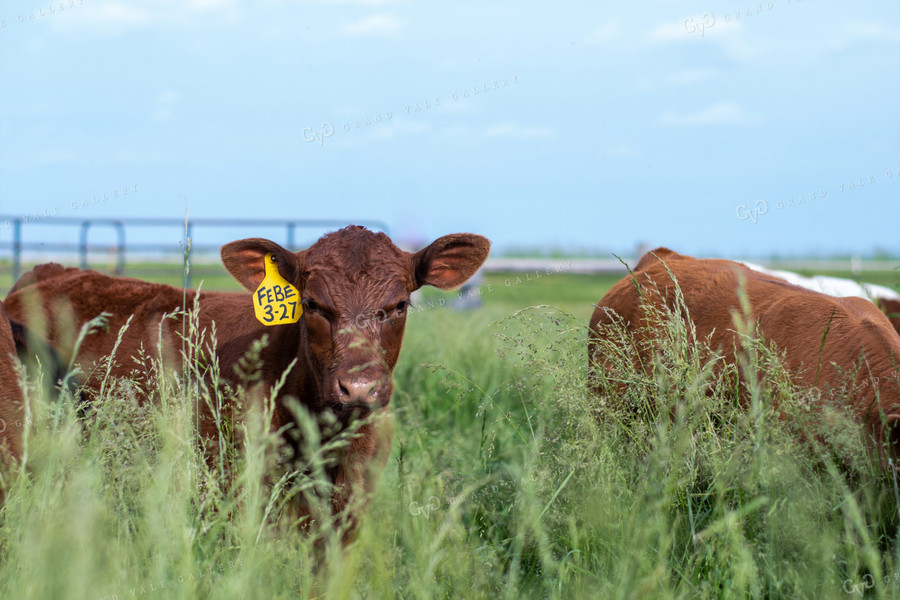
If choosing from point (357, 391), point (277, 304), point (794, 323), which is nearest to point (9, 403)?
point (277, 304)

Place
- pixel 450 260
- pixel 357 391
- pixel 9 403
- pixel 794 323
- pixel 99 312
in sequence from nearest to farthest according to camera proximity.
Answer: pixel 357 391
pixel 9 403
pixel 794 323
pixel 450 260
pixel 99 312

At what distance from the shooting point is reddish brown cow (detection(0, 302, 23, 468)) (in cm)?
327

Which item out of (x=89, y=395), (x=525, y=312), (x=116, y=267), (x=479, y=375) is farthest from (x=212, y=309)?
(x=116, y=267)

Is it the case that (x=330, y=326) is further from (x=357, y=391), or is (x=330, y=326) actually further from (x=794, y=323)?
(x=794, y=323)

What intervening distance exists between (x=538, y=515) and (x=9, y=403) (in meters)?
2.43

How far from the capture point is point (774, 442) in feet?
8.96

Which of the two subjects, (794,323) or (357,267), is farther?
(794,323)

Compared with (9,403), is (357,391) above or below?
above

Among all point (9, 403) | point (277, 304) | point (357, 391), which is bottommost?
point (9, 403)

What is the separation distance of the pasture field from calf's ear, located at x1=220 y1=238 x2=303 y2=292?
3.36 ft

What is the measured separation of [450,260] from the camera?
4.25 meters

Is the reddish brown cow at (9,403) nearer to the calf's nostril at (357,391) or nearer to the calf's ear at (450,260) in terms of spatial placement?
the calf's nostril at (357,391)

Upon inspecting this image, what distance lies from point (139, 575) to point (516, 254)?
3173cm

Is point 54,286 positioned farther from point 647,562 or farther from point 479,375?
point 647,562
